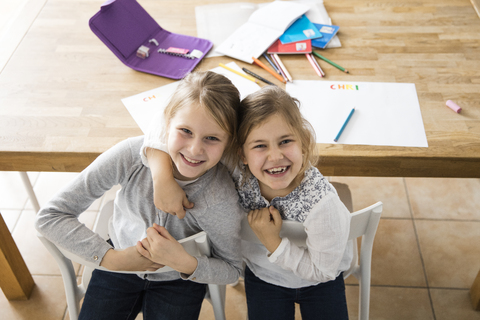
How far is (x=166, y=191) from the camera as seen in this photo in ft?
3.44

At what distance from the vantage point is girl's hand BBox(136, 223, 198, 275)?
3.32 ft

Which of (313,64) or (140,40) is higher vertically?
(140,40)

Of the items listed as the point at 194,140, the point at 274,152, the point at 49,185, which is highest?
the point at 194,140

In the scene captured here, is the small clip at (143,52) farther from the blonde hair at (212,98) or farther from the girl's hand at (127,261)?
the girl's hand at (127,261)

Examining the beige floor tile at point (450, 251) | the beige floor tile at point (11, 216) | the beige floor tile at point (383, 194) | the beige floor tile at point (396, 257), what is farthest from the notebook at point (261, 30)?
the beige floor tile at point (11, 216)

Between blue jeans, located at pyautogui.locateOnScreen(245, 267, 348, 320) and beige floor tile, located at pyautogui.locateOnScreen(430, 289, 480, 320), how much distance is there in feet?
2.33

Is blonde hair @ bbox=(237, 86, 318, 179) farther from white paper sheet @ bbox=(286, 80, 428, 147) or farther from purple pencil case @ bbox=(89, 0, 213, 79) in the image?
purple pencil case @ bbox=(89, 0, 213, 79)

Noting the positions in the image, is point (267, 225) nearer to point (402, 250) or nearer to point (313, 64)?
point (313, 64)

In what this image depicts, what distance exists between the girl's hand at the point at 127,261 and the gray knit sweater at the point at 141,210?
25mm

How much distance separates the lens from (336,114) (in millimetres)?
1302

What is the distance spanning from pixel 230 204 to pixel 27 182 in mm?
1062

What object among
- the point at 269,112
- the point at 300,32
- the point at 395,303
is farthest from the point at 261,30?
the point at 395,303

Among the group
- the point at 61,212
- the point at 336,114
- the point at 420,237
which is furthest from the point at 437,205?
the point at 61,212

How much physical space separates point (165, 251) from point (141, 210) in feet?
0.66
